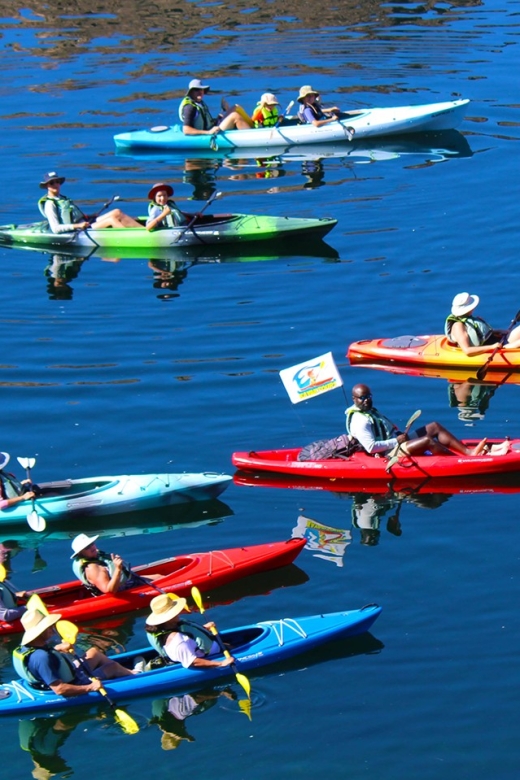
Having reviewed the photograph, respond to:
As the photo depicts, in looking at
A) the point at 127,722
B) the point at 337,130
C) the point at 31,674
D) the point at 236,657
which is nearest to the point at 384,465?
the point at 236,657

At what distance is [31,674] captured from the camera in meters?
11.2

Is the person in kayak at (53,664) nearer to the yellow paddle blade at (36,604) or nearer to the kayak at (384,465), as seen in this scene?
the yellow paddle blade at (36,604)

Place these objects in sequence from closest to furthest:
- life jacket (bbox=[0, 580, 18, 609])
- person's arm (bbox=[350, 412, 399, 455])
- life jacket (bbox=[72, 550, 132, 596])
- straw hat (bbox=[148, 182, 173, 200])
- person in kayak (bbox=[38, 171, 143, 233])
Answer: life jacket (bbox=[0, 580, 18, 609]), life jacket (bbox=[72, 550, 132, 596]), person's arm (bbox=[350, 412, 399, 455]), straw hat (bbox=[148, 182, 173, 200]), person in kayak (bbox=[38, 171, 143, 233])

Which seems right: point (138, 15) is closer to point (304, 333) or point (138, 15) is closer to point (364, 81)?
point (364, 81)

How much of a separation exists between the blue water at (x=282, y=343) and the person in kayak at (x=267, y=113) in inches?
31.5

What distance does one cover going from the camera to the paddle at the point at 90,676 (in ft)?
35.6

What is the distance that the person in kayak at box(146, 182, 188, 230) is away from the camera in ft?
67.0

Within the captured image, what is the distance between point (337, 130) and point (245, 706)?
51.6 feet

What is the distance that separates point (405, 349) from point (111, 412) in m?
3.94

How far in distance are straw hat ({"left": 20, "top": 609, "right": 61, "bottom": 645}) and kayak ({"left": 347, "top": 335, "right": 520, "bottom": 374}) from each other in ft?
23.3

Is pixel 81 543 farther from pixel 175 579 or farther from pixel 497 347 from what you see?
pixel 497 347

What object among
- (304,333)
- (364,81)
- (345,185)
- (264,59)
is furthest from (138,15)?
(304,333)

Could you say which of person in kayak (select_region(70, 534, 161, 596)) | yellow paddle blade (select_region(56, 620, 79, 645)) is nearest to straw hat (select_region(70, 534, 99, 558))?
person in kayak (select_region(70, 534, 161, 596))

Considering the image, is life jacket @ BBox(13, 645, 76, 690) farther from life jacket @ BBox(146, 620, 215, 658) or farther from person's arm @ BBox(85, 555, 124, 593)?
person's arm @ BBox(85, 555, 124, 593)
